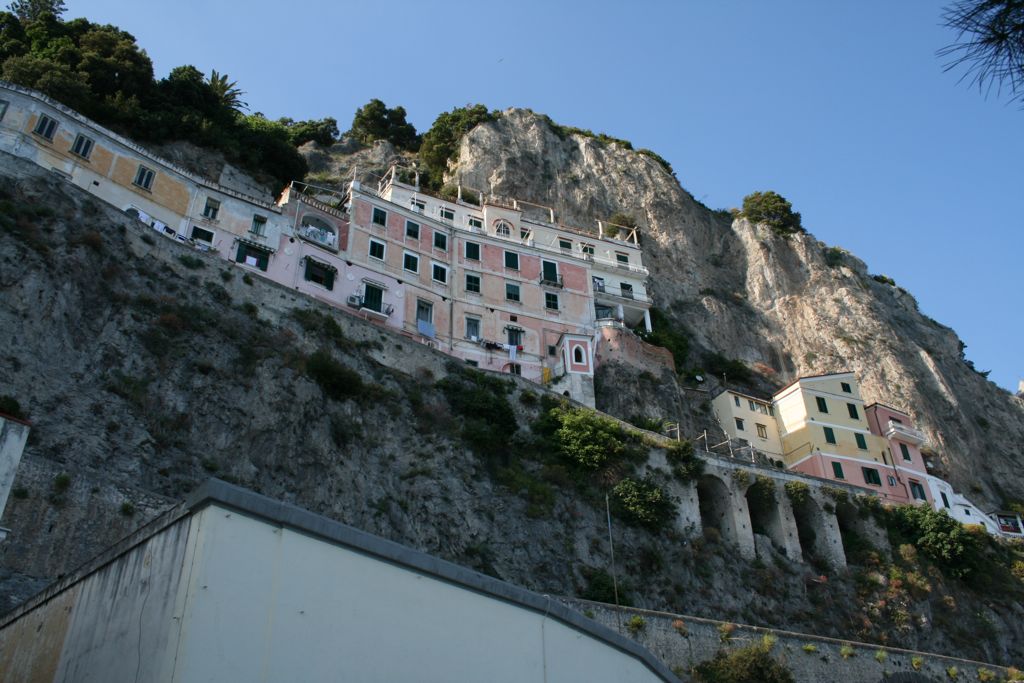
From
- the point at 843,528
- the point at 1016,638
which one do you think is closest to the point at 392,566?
the point at 843,528

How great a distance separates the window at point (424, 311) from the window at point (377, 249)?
2.89 metres

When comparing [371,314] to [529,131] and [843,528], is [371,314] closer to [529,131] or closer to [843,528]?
[843,528]

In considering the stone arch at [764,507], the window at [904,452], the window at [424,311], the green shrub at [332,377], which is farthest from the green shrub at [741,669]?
the window at [904,452]

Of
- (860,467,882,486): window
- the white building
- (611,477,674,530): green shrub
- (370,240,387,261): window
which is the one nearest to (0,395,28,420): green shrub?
the white building

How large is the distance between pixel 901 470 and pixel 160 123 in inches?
1831

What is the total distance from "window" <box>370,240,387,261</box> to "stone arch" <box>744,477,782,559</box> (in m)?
20.5

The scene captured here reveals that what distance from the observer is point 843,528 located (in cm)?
4047

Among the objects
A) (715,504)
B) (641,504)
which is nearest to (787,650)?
(641,504)

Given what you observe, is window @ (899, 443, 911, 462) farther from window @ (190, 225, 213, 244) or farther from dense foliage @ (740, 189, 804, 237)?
window @ (190, 225, 213, 244)

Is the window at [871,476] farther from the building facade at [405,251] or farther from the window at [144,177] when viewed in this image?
the window at [144,177]

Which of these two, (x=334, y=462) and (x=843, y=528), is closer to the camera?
(x=334, y=462)

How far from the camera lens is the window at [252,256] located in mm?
37312

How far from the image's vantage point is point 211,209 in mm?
38062

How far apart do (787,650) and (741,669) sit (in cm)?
312
